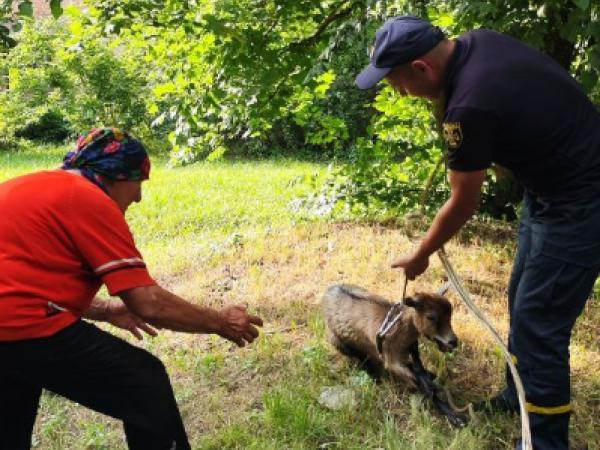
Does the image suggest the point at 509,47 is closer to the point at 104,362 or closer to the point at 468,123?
the point at 468,123

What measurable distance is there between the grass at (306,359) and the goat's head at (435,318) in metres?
0.50

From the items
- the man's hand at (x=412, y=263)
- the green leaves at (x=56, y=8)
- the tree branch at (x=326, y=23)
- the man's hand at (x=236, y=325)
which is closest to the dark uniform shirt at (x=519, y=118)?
the man's hand at (x=412, y=263)

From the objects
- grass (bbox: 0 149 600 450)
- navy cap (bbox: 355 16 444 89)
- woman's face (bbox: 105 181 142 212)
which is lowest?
grass (bbox: 0 149 600 450)

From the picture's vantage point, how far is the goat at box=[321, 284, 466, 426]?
149 inches

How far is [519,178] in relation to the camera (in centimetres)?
315

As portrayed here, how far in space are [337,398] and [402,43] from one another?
2.32 metres

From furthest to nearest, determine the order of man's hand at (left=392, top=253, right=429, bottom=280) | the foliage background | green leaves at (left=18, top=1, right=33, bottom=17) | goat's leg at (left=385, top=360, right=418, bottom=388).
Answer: the foliage background
goat's leg at (left=385, top=360, right=418, bottom=388)
green leaves at (left=18, top=1, right=33, bottom=17)
man's hand at (left=392, top=253, right=429, bottom=280)

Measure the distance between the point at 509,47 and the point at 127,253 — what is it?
1.89 metres

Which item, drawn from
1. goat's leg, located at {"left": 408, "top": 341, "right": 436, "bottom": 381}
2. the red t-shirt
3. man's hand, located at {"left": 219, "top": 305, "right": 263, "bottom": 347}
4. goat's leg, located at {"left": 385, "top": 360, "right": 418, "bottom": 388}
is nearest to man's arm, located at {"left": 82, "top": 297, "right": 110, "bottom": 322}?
the red t-shirt

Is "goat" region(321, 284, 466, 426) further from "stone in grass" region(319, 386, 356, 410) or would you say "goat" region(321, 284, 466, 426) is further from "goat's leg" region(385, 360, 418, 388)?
"stone in grass" region(319, 386, 356, 410)

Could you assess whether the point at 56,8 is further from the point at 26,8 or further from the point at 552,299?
the point at 552,299

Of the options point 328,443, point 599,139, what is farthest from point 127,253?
point 599,139

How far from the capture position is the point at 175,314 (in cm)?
277

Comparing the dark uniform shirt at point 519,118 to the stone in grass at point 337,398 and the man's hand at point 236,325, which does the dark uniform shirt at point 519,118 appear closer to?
the man's hand at point 236,325
